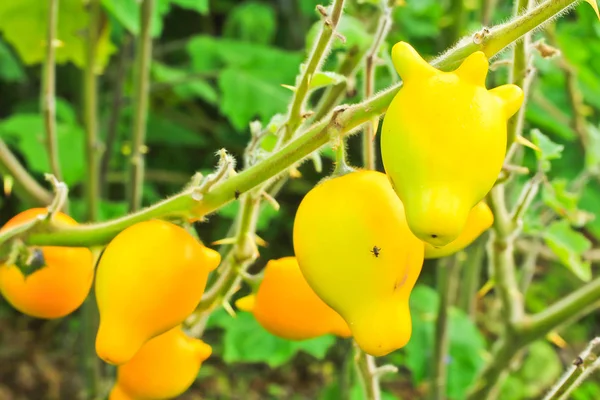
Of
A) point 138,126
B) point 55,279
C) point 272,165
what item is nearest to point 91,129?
point 138,126

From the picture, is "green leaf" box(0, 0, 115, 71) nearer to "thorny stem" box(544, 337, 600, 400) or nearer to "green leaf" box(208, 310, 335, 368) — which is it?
"green leaf" box(208, 310, 335, 368)

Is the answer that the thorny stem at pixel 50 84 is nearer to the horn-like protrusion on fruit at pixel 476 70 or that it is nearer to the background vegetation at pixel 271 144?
the background vegetation at pixel 271 144

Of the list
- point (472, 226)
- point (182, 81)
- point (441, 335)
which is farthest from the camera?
point (182, 81)

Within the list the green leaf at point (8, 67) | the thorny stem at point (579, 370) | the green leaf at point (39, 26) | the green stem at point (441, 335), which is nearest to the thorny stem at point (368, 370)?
the thorny stem at point (579, 370)

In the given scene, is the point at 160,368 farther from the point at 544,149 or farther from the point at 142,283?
the point at 544,149

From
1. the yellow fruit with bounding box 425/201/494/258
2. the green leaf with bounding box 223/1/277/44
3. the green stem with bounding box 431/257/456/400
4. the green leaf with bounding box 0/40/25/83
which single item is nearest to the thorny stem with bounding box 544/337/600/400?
the yellow fruit with bounding box 425/201/494/258
